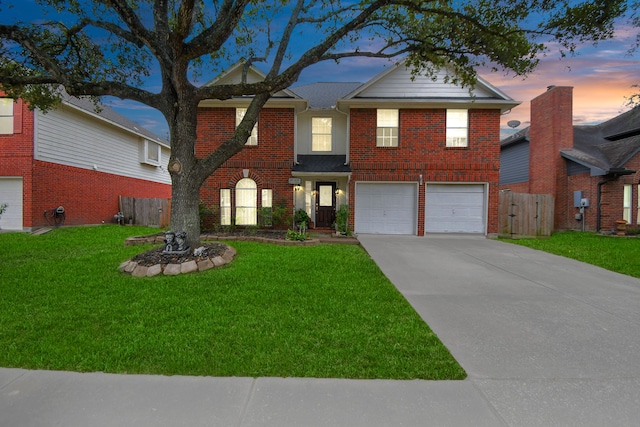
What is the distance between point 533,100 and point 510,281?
1557 centimetres

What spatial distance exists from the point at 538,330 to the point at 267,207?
973 cm

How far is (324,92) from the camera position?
50.3 feet

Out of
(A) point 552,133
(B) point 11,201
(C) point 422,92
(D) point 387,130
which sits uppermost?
(C) point 422,92

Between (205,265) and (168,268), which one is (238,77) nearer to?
(205,265)

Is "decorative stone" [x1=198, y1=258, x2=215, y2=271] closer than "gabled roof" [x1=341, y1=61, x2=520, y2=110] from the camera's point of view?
Yes

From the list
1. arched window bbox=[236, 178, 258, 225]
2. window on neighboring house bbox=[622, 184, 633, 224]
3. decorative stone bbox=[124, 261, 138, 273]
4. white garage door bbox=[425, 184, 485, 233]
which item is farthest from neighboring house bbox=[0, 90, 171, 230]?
window on neighboring house bbox=[622, 184, 633, 224]

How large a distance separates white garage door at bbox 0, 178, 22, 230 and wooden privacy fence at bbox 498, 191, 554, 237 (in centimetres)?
1979

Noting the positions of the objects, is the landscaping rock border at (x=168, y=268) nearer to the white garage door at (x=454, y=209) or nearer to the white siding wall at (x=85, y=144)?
the white garage door at (x=454, y=209)

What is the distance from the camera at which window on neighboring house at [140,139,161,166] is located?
63.6 feet

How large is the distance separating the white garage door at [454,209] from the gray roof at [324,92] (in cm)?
606

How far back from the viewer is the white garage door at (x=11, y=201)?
12.2m

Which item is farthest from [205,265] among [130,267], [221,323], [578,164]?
[578,164]

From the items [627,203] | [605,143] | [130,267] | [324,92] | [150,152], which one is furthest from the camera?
[150,152]

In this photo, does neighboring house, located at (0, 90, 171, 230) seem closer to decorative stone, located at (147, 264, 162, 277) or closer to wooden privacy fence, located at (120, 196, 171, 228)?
wooden privacy fence, located at (120, 196, 171, 228)
